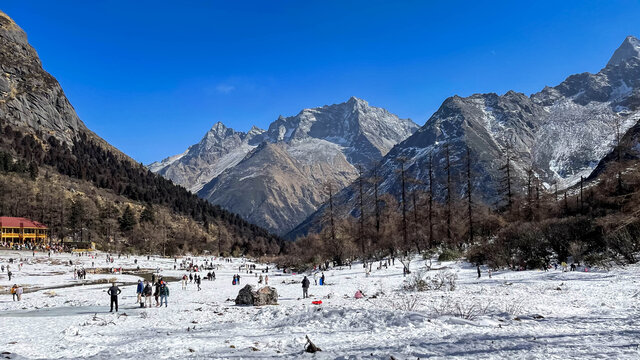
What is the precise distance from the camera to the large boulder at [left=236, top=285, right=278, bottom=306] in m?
21.2

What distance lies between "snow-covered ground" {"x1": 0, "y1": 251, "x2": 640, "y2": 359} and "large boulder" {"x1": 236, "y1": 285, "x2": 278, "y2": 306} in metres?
0.96

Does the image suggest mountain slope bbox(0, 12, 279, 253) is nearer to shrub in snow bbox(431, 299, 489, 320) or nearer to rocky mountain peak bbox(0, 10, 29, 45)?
rocky mountain peak bbox(0, 10, 29, 45)

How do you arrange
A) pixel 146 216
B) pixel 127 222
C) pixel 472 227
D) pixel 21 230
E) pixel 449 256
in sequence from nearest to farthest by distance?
pixel 449 256, pixel 472 227, pixel 21 230, pixel 127 222, pixel 146 216

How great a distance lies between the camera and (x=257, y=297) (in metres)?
21.2

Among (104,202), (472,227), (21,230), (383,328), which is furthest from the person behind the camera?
(104,202)

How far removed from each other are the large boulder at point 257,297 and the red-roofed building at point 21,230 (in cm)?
8665

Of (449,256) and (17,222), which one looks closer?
(449,256)

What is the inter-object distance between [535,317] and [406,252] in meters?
31.3

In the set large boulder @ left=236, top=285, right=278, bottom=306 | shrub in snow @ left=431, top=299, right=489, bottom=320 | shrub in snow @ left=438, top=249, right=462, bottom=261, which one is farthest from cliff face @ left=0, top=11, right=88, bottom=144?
shrub in snow @ left=431, top=299, right=489, bottom=320

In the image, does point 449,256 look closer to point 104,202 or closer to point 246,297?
point 246,297

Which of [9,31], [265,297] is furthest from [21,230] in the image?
[9,31]

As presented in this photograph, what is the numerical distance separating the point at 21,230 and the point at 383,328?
102080 mm

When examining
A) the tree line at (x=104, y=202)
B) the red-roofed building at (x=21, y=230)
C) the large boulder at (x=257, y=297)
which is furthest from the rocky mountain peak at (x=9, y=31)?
the large boulder at (x=257, y=297)

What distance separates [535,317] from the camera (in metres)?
12.9
